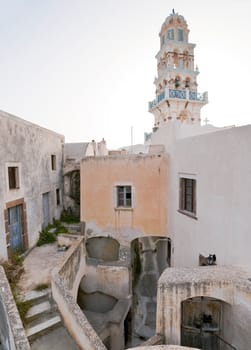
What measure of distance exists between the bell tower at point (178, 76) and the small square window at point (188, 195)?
12134mm

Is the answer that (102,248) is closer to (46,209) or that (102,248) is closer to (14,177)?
(46,209)

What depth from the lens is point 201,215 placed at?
8.59 m

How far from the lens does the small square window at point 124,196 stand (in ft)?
38.8

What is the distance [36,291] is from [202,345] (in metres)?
5.43

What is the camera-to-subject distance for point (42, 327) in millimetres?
6098

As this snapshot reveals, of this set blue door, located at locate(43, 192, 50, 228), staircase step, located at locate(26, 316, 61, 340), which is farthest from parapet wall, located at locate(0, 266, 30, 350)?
blue door, located at locate(43, 192, 50, 228)

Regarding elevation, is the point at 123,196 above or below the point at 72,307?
above

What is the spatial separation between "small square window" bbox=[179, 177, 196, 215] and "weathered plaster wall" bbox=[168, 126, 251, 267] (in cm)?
31

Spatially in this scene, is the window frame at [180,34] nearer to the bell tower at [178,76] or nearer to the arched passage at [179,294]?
the bell tower at [178,76]

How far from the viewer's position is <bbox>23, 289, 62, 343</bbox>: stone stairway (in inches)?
237

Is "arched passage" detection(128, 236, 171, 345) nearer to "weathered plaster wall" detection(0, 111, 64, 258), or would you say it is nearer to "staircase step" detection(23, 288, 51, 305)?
"staircase step" detection(23, 288, 51, 305)

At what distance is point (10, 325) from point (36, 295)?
1.84m

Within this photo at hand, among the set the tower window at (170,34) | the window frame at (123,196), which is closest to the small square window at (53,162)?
the window frame at (123,196)

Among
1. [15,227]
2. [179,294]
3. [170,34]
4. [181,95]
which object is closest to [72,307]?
[179,294]
